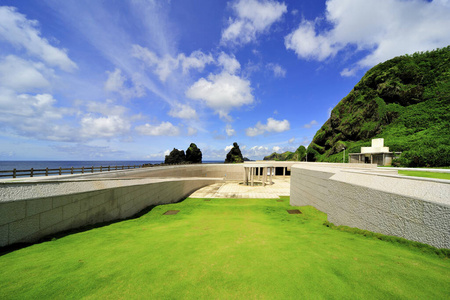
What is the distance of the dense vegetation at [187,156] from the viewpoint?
72.2m

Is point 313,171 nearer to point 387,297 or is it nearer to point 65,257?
point 387,297

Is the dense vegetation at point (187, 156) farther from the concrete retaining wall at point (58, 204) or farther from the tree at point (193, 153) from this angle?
the concrete retaining wall at point (58, 204)

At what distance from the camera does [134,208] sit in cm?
931

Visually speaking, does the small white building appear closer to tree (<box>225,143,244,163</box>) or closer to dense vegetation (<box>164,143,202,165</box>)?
tree (<box>225,143,244,163</box>)

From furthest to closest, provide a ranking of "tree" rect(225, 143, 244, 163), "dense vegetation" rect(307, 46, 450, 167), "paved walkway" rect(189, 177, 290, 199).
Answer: "tree" rect(225, 143, 244, 163) → "dense vegetation" rect(307, 46, 450, 167) → "paved walkway" rect(189, 177, 290, 199)

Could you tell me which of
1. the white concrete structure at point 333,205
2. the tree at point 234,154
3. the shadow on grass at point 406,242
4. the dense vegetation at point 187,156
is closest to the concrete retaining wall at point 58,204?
the white concrete structure at point 333,205

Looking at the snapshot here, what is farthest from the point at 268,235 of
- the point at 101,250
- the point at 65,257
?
the point at 65,257

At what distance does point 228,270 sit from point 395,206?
4.36 m

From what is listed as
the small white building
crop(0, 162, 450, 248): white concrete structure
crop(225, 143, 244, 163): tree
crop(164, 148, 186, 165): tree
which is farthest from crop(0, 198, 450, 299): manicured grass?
crop(164, 148, 186, 165): tree

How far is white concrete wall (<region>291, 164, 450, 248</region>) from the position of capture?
335 cm

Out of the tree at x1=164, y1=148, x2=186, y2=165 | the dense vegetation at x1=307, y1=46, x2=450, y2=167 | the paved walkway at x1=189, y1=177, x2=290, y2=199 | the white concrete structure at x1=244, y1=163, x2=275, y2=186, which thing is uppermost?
the dense vegetation at x1=307, y1=46, x2=450, y2=167

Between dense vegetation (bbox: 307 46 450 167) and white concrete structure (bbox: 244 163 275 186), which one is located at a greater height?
dense vegetation (bbox: 307 46 450 167)

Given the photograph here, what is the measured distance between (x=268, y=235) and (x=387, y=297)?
3.03 meters

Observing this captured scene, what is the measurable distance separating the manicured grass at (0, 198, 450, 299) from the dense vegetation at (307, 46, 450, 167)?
1709 inches
